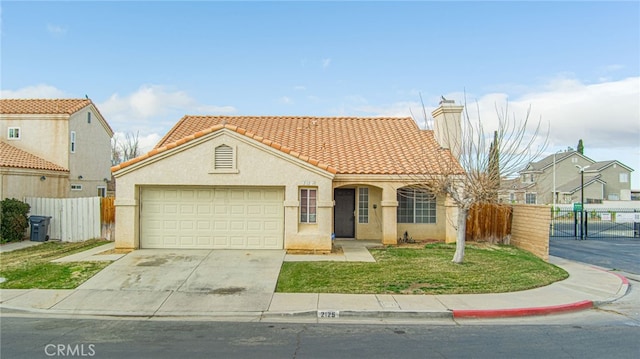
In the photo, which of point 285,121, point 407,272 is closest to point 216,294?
point 407,272

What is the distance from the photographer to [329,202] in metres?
15.3

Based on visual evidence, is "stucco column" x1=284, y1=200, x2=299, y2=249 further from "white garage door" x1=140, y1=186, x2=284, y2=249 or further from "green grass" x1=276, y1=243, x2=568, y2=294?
"green grass" x1=276, y1=243, x2=568, y2=294

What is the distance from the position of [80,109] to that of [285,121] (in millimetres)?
12155

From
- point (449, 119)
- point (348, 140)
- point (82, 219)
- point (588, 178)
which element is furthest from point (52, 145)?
point (588, 178)

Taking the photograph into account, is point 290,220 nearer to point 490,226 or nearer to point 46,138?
point 490,226

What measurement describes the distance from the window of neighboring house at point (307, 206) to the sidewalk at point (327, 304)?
5.21 metres

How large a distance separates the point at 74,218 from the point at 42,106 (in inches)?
406

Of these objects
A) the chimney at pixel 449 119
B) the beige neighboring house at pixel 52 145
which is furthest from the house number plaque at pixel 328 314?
the beige neighboring house at pixel 52 145

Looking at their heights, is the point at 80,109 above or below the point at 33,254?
above

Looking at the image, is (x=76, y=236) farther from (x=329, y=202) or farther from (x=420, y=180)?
(x=420, y=180)

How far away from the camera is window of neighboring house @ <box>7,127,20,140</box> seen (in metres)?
24.2

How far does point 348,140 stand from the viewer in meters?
20.6

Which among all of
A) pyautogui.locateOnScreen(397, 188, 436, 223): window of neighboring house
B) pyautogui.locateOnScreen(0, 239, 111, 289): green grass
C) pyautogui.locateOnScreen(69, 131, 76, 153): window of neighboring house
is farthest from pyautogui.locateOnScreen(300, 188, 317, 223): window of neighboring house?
pyautogui.locateOnScreen(69, 131, 76, 153): window of neighboring house

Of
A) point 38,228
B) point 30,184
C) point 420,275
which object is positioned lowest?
point 420,275
